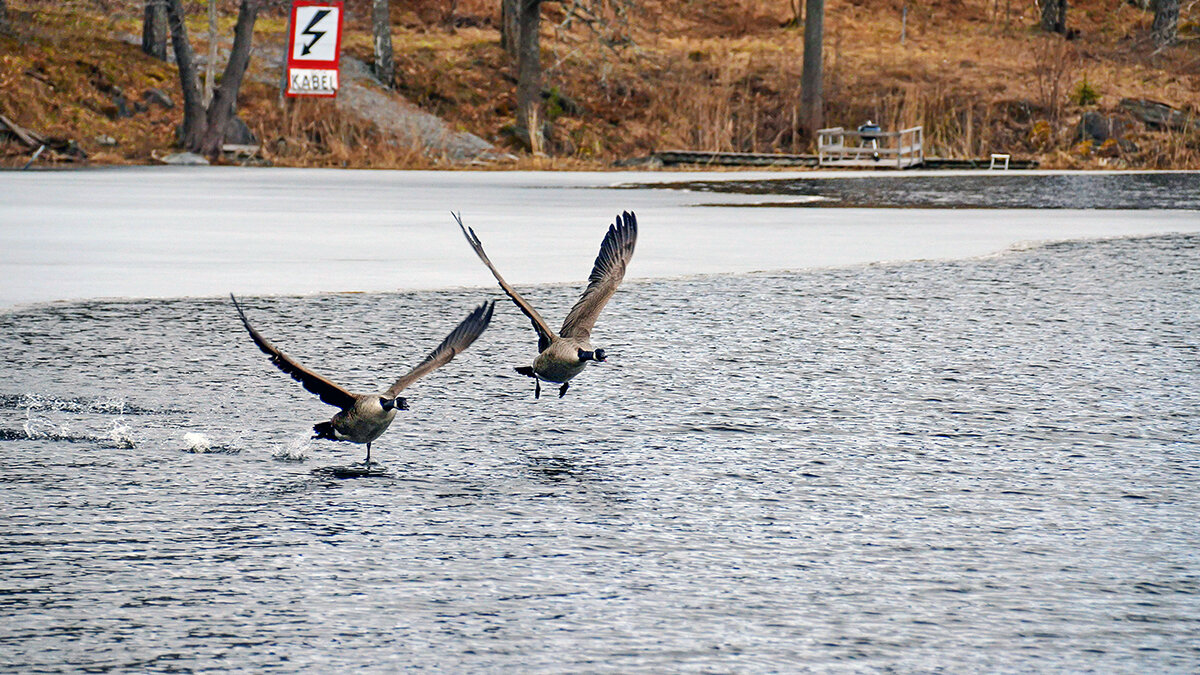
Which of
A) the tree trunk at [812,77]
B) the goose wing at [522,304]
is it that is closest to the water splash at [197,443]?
the goose wing at [522,304]

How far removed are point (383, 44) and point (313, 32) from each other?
9.51 m

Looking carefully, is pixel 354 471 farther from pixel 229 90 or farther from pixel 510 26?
pixel 510 26

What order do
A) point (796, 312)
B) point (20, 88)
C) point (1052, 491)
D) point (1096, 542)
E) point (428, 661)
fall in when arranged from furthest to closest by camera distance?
point (20, 88) → point (796, 312) → point (1052, 491) → point (1096, 542) → point (428, 661)

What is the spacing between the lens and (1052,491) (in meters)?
5.58

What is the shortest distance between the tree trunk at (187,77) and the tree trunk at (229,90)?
9.9 inches

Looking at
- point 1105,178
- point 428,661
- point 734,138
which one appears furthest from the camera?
point 734,138

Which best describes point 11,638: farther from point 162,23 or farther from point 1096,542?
point 162,23

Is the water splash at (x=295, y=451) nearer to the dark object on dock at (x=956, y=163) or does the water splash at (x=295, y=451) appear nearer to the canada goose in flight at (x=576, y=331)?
the canada goose in flight at (x=576, y=331)

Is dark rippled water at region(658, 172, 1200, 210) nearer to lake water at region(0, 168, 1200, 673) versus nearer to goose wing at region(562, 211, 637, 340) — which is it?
lake water at region(0, 168, 1200, 673)

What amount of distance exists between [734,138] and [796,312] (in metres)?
29.7

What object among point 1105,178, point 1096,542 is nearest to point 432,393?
point 1096,542

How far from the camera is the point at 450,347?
510 centimetres

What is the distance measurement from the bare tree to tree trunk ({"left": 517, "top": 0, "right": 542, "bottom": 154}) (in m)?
8.21

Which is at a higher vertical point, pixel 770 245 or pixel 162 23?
pixel 162 23
